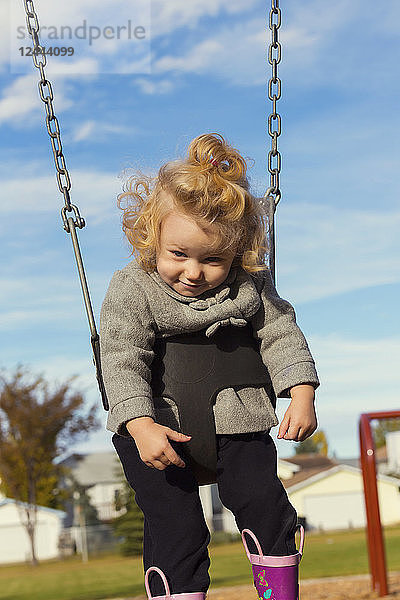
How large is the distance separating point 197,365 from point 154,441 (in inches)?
12.2

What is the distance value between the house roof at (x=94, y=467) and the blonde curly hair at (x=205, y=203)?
18.1 m

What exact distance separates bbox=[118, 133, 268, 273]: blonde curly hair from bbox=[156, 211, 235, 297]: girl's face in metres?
0.02

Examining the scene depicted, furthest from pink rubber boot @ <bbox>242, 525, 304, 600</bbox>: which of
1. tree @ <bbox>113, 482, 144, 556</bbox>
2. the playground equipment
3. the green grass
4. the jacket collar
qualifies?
tree @ <bbox>113, 482, 144, 556</bbox>

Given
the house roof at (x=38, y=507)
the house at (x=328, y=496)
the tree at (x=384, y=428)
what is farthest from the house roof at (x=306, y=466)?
the tree at (x=384, y=428)

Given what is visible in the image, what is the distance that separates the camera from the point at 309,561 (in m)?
14.4

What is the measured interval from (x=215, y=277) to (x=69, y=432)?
1902 centimetres

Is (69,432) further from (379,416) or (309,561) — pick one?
(379,416)

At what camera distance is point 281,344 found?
256cm

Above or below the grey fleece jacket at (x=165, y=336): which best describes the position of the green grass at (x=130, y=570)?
below

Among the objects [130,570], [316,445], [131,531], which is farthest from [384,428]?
[316,445]

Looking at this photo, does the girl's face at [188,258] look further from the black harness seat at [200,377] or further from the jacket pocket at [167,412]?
the jacket pocket at [167,412]

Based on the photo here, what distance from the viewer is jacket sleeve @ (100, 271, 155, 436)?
232 centimetres

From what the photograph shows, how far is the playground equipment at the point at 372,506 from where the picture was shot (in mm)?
7340

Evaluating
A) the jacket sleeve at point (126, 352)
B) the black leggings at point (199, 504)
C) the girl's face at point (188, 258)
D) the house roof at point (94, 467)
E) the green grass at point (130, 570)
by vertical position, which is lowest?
the green grass at point (130, 570)
